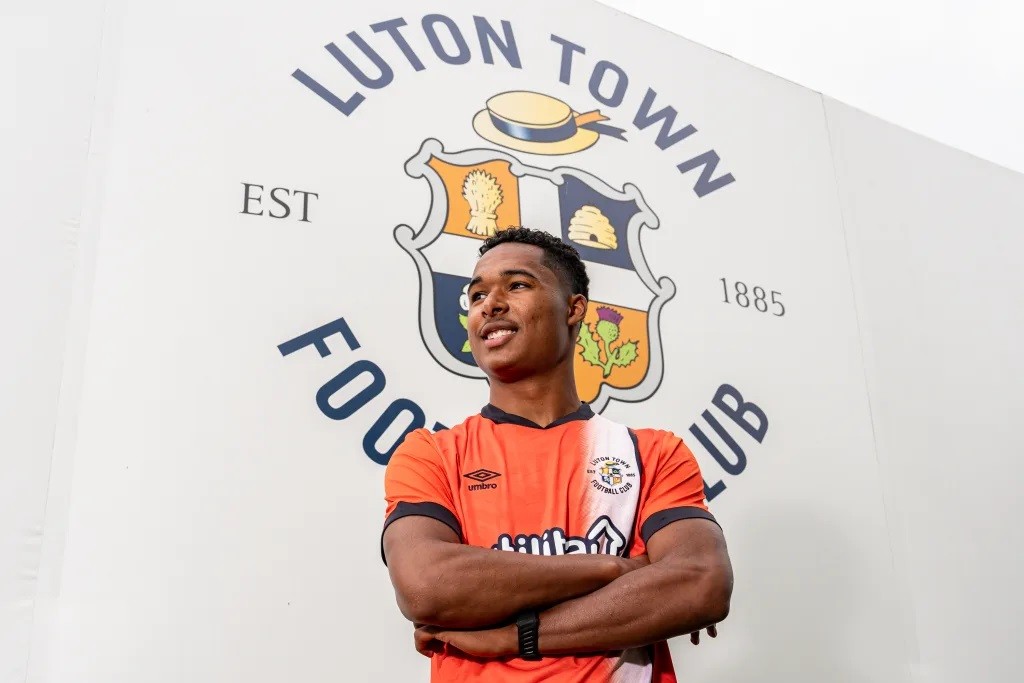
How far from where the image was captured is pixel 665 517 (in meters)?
1.14

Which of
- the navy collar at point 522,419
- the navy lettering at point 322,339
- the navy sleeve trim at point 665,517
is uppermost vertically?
the navy lettering at point 322,339

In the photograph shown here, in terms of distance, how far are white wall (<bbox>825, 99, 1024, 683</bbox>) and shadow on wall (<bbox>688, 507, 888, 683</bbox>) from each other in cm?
11

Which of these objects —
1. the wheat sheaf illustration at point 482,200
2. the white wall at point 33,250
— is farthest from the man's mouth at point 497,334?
the white wall at point 33,250

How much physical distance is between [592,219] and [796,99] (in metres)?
0.98

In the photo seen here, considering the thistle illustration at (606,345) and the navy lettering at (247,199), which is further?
the thistle illustration at (606,345)

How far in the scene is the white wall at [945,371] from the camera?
7.45 feet

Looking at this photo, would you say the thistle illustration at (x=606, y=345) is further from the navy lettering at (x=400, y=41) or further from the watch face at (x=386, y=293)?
the navy lettering at (x=400, y=41)

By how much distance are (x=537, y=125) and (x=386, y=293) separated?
2.10 feet

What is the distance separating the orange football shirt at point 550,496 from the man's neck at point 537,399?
0.06 meters

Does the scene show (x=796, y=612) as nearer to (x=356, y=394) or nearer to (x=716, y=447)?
(x=716, y=447)

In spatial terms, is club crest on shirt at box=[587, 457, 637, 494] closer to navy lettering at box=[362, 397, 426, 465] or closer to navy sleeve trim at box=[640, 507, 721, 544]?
navy sleeve trim at box=[640, 507, 721, 544]

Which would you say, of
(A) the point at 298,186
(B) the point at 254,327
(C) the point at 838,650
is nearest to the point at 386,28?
(A) the point at 298,186

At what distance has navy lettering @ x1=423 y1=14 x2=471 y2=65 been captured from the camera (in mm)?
2057

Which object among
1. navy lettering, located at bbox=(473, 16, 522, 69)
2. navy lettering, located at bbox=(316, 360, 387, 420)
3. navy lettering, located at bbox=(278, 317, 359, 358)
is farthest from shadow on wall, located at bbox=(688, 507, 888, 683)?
navy lettering, located at bbox=(473, 16, 522, 69)
